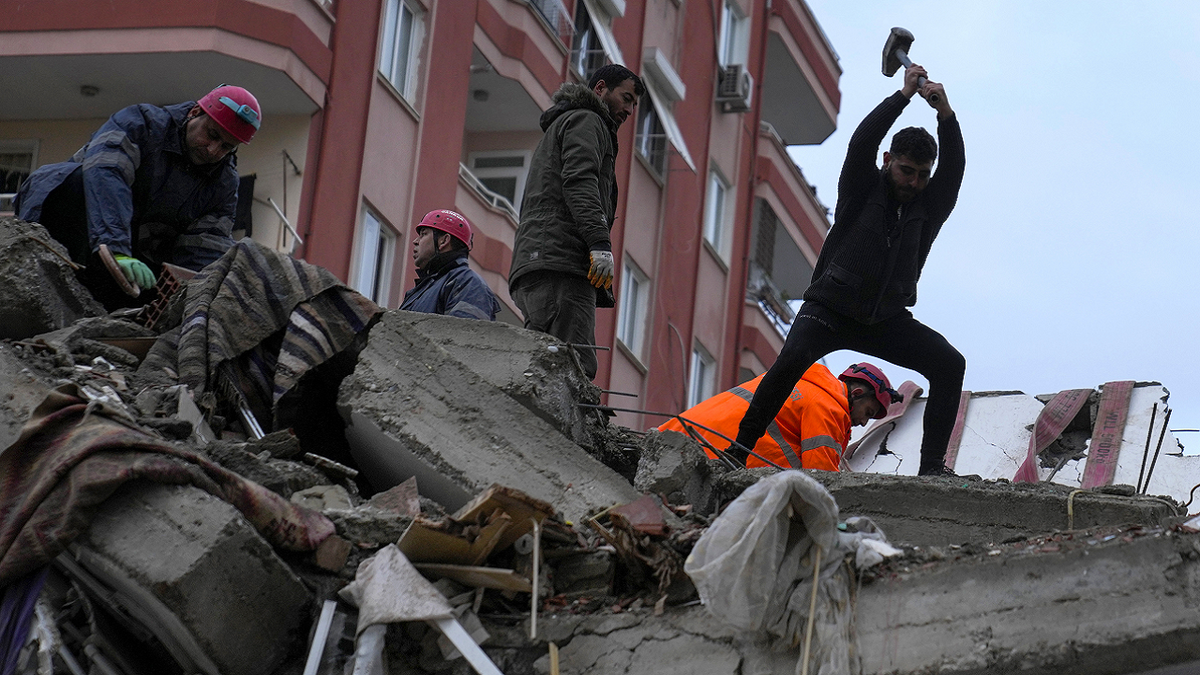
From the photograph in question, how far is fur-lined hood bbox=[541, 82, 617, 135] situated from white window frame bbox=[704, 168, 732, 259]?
1648 cm

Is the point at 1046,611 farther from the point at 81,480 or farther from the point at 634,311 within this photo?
the point at 634,311

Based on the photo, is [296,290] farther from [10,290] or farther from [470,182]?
[470,182]

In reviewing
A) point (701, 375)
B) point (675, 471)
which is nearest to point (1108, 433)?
point (675, 471)

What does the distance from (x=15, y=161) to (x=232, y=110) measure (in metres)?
9.07

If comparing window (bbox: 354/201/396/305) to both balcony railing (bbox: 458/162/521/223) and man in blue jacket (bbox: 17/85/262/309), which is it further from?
man in blue jacket (bbox: 17/85/262/309)

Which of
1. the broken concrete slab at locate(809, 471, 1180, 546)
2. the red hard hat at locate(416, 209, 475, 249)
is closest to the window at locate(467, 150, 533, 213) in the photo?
the red hard hat at locate(416, 209, 475, 249)

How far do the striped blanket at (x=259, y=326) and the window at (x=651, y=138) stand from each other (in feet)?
50.7

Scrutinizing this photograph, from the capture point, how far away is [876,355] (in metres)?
7.45

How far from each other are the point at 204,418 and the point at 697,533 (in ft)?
6.45

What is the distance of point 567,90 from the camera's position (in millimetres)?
7781

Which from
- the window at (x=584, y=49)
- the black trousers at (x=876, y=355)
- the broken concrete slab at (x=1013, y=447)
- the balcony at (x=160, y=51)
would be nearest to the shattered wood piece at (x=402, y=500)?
the black trousers at (x=876, y=355)

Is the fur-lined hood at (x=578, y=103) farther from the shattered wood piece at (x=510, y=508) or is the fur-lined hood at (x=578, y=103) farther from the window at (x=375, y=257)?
the window at (x=375, y=257)

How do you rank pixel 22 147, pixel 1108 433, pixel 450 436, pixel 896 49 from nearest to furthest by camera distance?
pixel 450 436 < pixel 896 49 < pixel 1108 433 < pixel 22 147

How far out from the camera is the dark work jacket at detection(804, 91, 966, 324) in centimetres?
725
